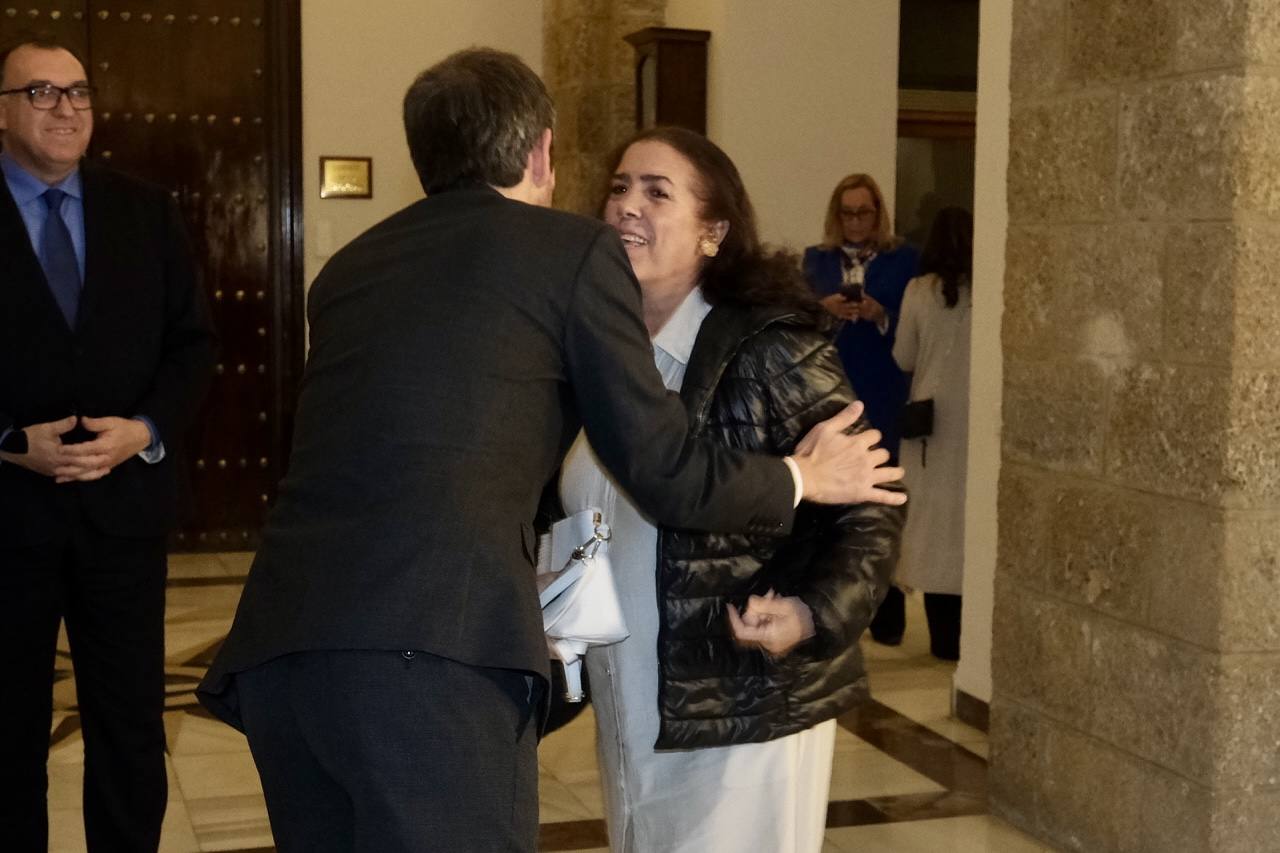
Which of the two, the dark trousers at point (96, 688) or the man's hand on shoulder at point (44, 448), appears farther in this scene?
the dark trousers at point (96, 688)

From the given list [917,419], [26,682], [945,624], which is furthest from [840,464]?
[945,624]

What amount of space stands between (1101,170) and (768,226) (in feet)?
10.7

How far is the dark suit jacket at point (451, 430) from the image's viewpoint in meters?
1.83

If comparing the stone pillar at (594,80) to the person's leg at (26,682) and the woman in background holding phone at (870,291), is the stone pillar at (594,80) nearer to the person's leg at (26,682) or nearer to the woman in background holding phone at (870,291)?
the woman in background holding phone at (870,291)

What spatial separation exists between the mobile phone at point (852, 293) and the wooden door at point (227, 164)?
2837 millimetres

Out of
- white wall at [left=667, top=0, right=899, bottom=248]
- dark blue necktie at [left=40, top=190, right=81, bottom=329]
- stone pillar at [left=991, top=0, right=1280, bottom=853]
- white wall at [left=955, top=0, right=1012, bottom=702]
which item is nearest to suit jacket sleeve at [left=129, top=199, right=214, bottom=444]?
dark blue necktie at [left=40, top=190, right=81, bottom=329]

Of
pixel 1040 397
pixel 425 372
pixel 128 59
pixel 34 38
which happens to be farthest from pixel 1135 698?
pixel 128 59

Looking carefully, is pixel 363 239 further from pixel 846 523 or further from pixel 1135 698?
pixel 1135 698

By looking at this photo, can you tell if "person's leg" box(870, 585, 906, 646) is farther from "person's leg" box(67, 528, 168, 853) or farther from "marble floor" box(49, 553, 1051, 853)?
"person's leg" box(67, 528, 168, 853)

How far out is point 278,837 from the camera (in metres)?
1.96

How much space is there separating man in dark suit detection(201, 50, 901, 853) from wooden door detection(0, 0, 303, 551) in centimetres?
587

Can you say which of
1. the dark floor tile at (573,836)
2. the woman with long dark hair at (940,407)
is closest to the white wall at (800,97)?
the woman with long dark hair at (940,407)

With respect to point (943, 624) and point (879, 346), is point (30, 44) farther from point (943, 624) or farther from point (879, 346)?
point (943, 624)

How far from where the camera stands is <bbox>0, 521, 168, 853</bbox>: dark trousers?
314 cm
